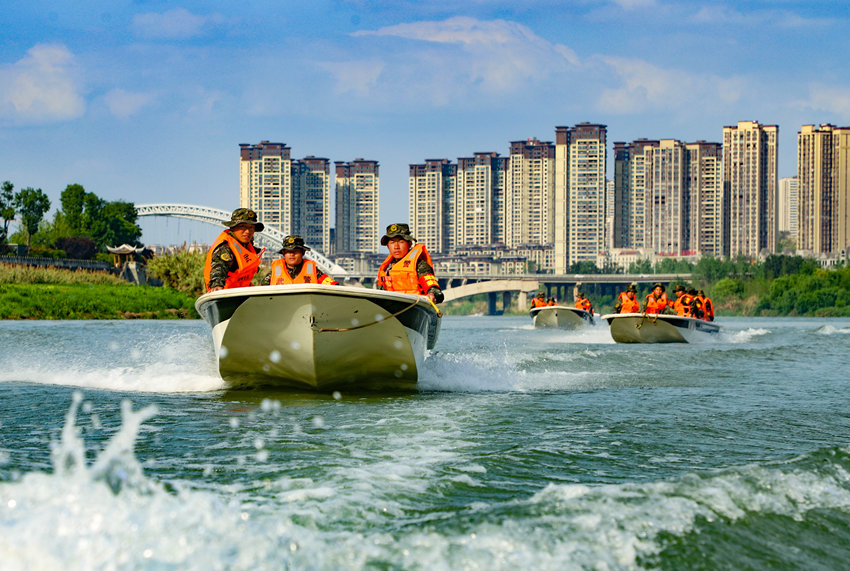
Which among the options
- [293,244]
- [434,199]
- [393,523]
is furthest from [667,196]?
[393,523]

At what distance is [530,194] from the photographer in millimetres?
167000

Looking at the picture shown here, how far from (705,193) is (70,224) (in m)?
118

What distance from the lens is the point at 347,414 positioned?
263 inches

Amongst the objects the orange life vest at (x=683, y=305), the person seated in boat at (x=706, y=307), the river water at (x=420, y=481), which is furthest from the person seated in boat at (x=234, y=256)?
the person seated in boat at (x=706, y=307)

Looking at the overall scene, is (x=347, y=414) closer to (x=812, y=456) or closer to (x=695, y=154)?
(x=812, y=456)

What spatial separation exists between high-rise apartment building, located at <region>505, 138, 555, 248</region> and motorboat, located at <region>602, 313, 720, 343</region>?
142665 millimetres

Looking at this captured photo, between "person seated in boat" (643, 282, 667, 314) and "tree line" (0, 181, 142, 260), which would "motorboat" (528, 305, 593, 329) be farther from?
"tree line" (0, 181, 142, 260)

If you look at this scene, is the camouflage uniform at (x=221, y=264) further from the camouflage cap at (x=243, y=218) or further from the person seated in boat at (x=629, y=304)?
the person seated in boat at (x=629, y=304)

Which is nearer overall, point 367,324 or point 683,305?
point 367,324

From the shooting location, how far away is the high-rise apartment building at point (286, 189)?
156875 millimetres

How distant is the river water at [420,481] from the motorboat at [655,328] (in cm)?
1219

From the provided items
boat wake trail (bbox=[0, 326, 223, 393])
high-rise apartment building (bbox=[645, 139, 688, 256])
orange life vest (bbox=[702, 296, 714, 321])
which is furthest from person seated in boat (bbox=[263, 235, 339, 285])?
high-rise apartment building (bbox=[645, 139, 688, 256])

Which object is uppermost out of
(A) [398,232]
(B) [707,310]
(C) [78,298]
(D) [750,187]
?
(D) [750,187]

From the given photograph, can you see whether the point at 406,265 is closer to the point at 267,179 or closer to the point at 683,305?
the point at 683,305
